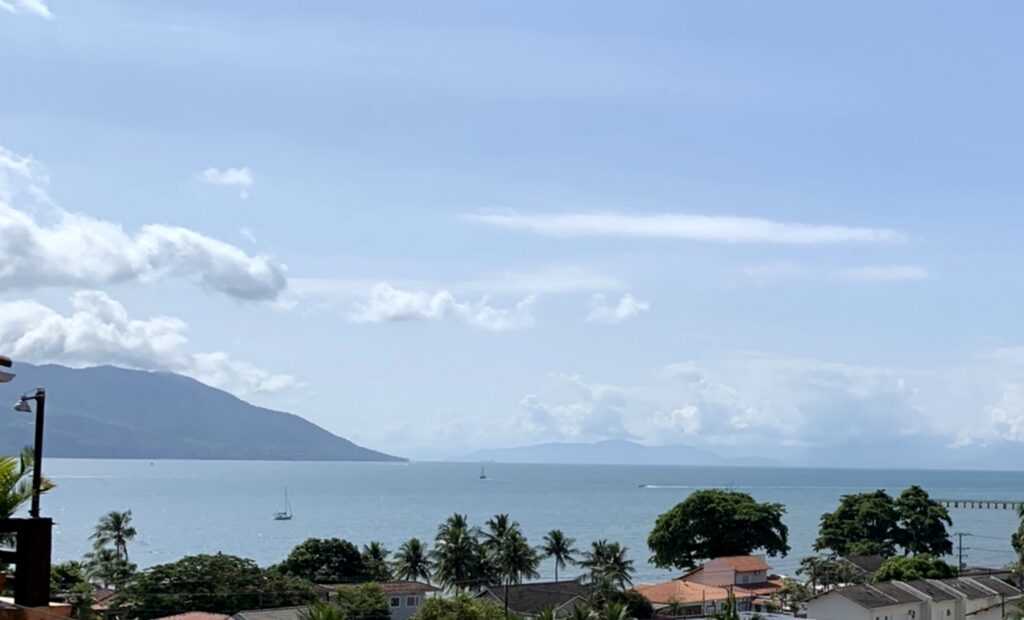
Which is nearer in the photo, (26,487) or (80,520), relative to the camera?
(26,487)

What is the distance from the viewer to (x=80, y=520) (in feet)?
615

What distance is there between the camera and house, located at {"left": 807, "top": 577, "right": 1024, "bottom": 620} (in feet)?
196

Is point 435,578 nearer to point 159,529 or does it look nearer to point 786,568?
point 786,568

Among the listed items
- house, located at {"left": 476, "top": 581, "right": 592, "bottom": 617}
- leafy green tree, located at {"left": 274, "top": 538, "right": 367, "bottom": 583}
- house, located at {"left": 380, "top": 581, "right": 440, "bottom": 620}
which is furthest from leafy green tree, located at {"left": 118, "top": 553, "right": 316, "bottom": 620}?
leafy green tree, located at {"left": 274, "top": 538, "right": 367, "bottom": 583}

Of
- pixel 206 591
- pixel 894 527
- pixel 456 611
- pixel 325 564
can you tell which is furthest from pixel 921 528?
pixel 456 611

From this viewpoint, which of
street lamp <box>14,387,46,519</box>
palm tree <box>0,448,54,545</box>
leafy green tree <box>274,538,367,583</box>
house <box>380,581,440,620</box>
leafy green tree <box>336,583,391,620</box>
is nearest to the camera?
palm tree <box>0,448,54,545</box>

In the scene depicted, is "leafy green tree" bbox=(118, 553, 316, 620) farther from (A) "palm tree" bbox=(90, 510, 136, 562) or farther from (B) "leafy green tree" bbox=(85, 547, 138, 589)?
(A) "palm tree" bbox=(90, 510, 136, 562)

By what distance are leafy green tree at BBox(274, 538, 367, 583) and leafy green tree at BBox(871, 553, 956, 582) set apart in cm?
3312

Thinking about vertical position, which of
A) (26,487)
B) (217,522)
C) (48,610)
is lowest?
(217,522)

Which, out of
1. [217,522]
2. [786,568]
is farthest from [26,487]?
[217,522]

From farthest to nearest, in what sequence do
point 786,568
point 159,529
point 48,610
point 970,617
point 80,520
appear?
point 80,520 < point 159,529 < point 786,568 < point 970,617 < point 48,610

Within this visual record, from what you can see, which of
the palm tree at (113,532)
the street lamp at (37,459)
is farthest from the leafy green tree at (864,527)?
the street lamp at (37,459)

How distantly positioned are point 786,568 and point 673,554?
1546 inches

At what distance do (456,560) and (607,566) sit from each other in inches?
360
